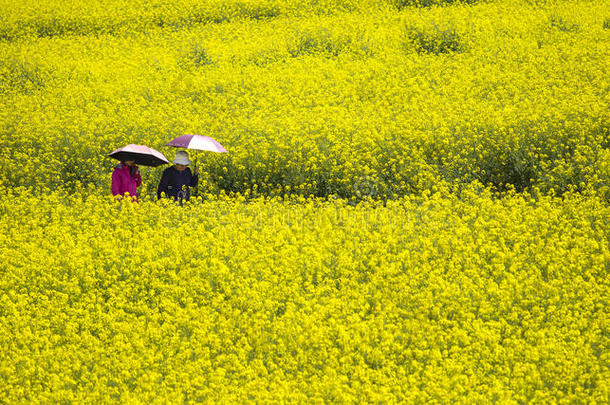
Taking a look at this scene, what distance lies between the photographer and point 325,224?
810 cm

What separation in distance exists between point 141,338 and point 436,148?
250 inches

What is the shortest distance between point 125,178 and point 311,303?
418 cm

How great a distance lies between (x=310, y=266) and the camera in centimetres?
698

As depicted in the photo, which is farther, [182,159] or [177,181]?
[177,181]

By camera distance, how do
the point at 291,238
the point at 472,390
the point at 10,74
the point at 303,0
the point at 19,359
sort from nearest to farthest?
1. the point at 472,390
2. the point at 19,359
3. the point at 291,238
4. the point at 10,74
5. the point at 303,0

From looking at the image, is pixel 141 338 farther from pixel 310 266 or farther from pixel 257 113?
pixel 257 113

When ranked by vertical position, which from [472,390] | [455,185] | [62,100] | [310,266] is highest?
[62,100]

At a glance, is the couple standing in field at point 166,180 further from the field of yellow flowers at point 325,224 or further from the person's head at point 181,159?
the field of yellow flowers at point 325,224

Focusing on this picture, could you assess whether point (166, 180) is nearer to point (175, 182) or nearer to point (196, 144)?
point (175, 182)

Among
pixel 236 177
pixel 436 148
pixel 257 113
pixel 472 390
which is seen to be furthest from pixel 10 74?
pixel 472 390

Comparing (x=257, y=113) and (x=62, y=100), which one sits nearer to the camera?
(x=257, y=113)

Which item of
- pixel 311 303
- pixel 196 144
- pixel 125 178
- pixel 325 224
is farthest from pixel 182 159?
pixel 311 303

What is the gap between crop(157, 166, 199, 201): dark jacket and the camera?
9.09 metres

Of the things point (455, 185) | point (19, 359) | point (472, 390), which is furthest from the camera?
point (455, 185)
